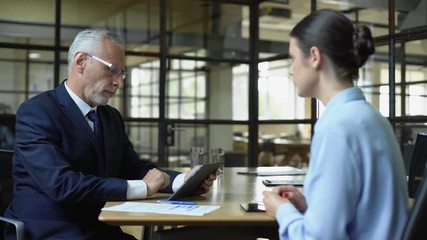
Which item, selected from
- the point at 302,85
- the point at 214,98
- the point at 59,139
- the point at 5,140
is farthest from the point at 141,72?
the point at 302,85

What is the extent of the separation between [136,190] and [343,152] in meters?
0.78

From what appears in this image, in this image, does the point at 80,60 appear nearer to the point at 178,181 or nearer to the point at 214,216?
the point at 178,181

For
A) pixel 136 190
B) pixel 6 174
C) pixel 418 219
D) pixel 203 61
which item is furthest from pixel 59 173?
pixel 203 61

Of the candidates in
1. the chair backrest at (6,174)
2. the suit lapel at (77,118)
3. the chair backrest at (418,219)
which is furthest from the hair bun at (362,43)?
the chair backrest at (6,174)

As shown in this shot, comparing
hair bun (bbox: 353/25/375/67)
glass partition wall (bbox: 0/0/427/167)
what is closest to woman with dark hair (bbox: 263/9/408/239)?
hair bun (bbox: 353/25/375/67)

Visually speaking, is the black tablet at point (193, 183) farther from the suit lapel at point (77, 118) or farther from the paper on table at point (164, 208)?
the suit lapel at point (77, 118)

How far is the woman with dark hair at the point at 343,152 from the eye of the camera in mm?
1055

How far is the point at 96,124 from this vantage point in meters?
1.87

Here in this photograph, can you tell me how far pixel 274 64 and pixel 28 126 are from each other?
12.9ft

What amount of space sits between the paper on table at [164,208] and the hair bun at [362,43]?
584 mm

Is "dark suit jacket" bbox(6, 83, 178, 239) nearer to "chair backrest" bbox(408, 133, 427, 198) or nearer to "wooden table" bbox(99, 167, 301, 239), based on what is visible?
"wooden table" bbox(99, 167, 301, 239)

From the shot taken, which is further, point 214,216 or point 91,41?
point 91,41

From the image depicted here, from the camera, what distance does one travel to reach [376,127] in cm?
111

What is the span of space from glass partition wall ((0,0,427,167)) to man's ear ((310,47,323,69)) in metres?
2.40
